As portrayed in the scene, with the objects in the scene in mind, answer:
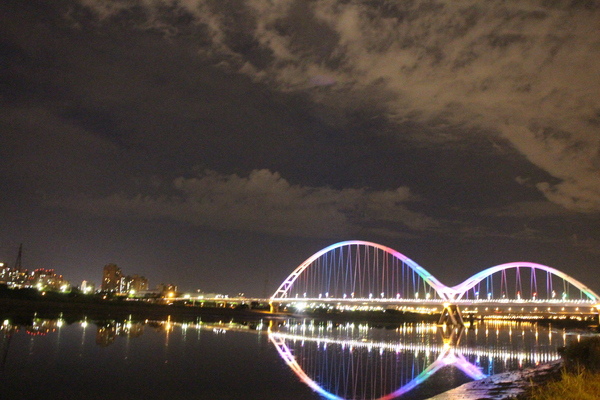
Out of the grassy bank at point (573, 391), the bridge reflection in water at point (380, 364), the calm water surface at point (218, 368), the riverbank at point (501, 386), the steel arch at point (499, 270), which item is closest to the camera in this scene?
the grassy bank at point (573, 391)

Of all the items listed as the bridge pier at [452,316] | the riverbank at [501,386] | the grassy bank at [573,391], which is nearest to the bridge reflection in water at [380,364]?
the riverbank at [501,386]

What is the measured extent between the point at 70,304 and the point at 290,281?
5152 centimetres

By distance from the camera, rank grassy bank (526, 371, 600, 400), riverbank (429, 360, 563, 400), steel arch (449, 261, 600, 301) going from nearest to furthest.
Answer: grassy bank (526, 371, 600, 400) → riverbank (429, 360, 563, 400) → steel arch (449, 261, 600, 301)

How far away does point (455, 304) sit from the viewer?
83.2 meters

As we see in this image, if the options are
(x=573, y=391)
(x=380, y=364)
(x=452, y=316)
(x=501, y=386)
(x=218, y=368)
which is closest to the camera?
(x=573, y=391)

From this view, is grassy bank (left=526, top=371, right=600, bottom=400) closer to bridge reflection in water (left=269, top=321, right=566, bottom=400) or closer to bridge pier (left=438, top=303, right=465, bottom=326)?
bridge reflection in water (left=269, top=321, right=566, bottom=400)

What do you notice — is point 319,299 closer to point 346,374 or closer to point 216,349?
point 216,349

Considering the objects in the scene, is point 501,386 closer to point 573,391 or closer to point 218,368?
point 573,391

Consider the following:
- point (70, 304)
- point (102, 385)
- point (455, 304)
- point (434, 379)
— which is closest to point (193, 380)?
point (102, 385)

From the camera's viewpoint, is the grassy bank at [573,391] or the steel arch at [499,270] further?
the steel arch at [499,270]

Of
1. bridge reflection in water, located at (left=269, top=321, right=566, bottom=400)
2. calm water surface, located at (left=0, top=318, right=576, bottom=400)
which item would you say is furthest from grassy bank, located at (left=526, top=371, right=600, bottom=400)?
bridge reflection in water, located at (left=269, top=321, right=566, bottom=400)

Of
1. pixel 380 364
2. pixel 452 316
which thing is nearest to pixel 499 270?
pixel 452 316

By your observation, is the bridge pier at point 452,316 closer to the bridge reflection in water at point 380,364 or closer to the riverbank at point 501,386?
the bridge reflection in water at point 380,364

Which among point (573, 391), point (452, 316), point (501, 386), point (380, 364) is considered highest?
point (573, 391)
